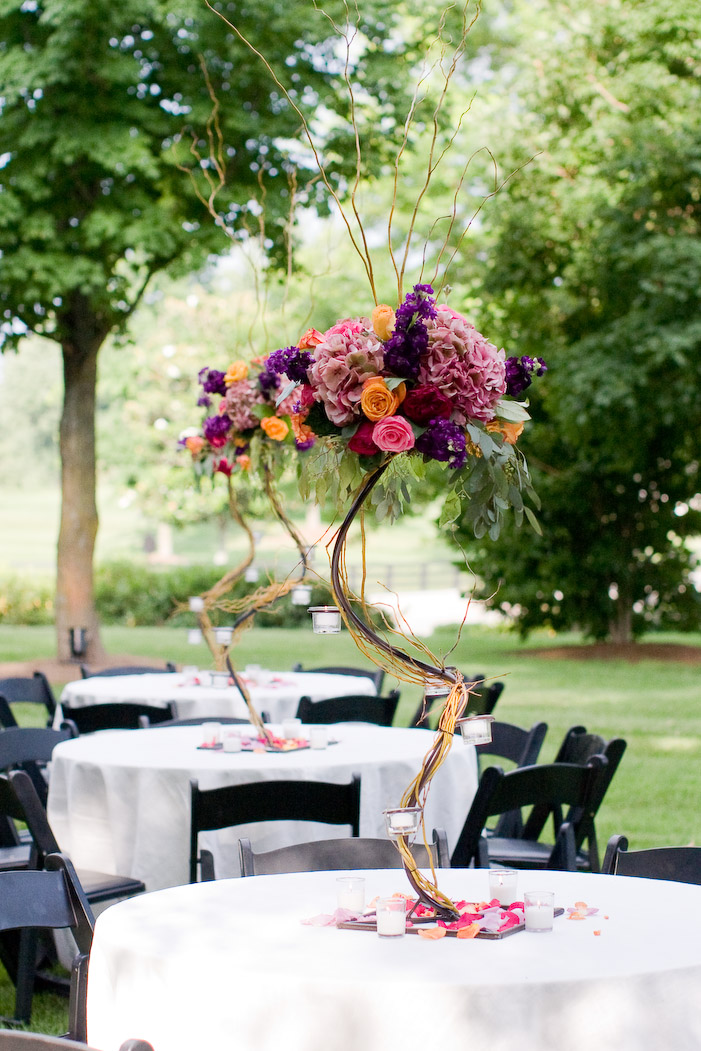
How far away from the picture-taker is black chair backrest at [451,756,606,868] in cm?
462

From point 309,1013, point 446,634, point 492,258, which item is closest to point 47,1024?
point 309,1013

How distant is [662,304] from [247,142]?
6137mm

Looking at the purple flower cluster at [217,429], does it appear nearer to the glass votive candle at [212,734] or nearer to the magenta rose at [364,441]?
the glass votive candle at [212,734]

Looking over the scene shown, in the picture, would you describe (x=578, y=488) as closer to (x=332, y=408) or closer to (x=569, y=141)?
(x=569, y=141)

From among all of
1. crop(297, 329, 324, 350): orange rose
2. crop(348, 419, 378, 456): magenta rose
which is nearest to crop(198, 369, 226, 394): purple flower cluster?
crop(297, 329, 324, 350): orange rose

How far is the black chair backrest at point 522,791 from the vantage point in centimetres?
462

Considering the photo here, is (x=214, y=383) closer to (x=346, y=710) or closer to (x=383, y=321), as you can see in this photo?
(x=346, y=710)

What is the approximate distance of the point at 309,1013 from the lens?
2344 millimetres

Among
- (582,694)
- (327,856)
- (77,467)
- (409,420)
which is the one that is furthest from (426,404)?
(77,467)

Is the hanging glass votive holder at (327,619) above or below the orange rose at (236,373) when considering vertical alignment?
below

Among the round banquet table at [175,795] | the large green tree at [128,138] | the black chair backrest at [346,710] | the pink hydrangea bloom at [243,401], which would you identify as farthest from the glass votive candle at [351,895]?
the large green tree at [128,138]

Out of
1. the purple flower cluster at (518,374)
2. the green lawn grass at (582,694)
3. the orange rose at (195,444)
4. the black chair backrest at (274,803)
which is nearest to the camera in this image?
the purple flower cluster at (518,374)

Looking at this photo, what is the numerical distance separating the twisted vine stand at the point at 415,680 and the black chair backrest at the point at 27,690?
624cm

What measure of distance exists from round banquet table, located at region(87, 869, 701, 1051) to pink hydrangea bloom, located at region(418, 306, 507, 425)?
48.4 inches
